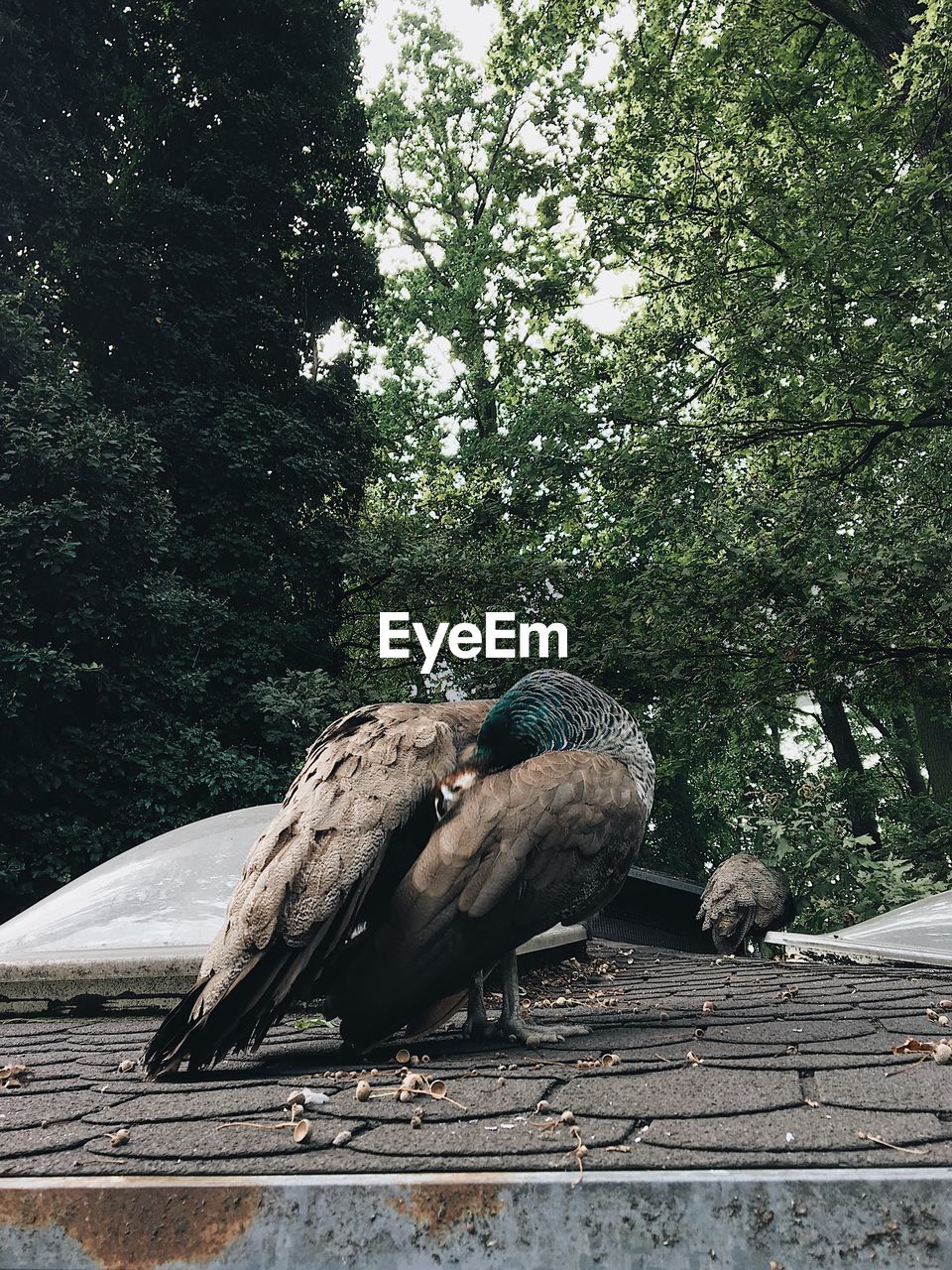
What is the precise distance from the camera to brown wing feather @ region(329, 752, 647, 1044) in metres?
2.67

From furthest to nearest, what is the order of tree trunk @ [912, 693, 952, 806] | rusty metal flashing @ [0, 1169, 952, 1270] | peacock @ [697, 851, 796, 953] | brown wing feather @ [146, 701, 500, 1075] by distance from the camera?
1. tree trunk @ [912, 693, 952, 806]
2. peacock @ [697, 851, 796, 953]
3. brown wing feather @ [146, 701, 500, 1075]
4. rusty metal flashing @ [0, 1169, 952, 1270]

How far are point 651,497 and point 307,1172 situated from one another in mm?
10299

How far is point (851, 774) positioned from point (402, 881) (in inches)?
445

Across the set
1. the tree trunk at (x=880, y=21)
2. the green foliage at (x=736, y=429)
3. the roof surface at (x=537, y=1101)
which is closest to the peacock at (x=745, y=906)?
the green foliage at (x=736, y=429)

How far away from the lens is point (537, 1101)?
198 centimetres

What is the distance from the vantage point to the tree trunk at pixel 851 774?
1280cm

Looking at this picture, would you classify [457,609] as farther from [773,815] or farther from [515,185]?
[515,185]

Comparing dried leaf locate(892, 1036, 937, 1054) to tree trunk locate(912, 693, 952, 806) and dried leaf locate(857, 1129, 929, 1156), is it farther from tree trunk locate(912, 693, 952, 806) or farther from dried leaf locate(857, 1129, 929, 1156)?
tree trunk locate(912, 693, 952, 806)

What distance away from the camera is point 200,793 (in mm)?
11742

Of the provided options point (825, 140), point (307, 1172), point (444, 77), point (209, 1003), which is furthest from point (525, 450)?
point (444, 77)

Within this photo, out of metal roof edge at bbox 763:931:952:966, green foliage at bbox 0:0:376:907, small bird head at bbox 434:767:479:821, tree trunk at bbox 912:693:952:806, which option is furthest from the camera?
tree trunk at bbox 912:693:952:806

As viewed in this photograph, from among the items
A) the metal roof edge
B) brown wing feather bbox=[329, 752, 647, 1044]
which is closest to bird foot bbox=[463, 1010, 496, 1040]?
brown wing feather bbox=[329, 752, 647, 1044]

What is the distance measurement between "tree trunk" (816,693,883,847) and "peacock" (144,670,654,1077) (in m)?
7.40

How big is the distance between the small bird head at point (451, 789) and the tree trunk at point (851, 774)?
7.48 m
